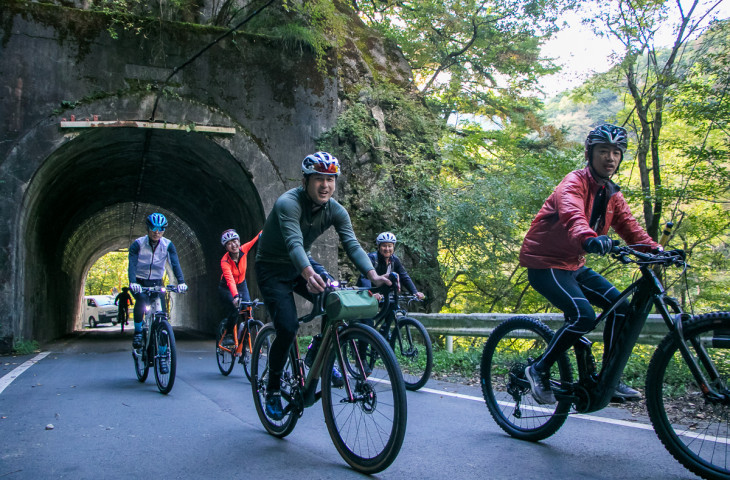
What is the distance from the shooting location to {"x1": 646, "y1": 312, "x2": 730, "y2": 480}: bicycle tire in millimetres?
3141

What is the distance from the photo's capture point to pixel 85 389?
289 inches

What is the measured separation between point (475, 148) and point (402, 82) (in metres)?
3.73

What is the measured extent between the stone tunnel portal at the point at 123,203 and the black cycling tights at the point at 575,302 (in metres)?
10.0

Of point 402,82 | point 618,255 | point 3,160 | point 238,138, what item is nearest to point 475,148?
point 402,82

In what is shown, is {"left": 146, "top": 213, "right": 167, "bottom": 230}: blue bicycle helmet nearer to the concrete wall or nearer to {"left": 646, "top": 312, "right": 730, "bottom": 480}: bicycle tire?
the concrete wall

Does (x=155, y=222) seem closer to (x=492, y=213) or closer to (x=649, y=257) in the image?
(x=649, y=257)

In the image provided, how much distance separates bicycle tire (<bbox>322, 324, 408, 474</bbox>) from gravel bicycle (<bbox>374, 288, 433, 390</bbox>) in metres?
3.63

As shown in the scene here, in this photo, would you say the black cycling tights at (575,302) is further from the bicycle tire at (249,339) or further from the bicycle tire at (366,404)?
the bicycle tire at (249,339)

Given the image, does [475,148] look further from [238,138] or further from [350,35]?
[238,138]

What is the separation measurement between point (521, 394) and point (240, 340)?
5.26 metres

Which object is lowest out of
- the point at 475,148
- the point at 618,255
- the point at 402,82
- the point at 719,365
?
the point at 719,365

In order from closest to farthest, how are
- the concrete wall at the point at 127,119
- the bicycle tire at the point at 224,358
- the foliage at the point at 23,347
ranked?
the bicycle tire at the point at 224,358, the foliage at the point at 23,347, the concrete wall at the point at 127,119

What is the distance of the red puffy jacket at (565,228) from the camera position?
13.9 ft

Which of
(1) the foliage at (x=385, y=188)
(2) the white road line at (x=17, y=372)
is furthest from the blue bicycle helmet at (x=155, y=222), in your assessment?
(1) the foliage at (x=385, y=188)
